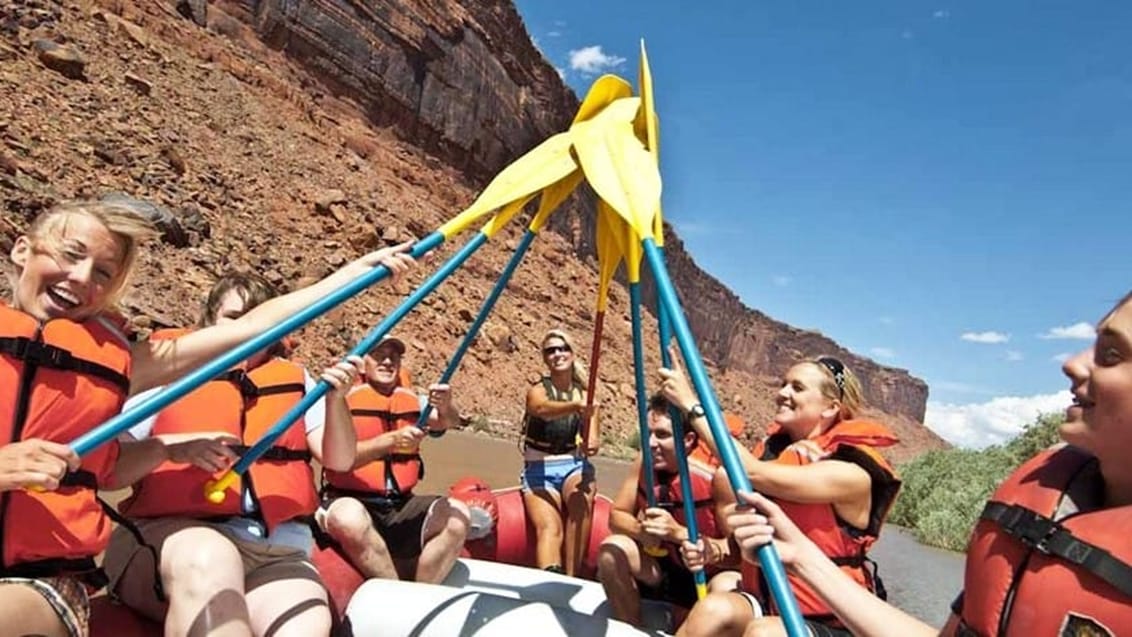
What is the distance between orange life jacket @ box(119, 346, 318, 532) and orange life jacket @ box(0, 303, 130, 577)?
1.08 ft

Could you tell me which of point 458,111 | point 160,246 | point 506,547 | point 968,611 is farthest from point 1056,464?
point 458,111

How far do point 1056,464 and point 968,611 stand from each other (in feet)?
1.05

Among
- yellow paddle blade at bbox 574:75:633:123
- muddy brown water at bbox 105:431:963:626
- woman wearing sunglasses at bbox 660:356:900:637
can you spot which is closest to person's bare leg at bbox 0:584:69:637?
woman wearing sunglasses at bbox 660:356:900:637

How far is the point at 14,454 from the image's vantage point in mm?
1825

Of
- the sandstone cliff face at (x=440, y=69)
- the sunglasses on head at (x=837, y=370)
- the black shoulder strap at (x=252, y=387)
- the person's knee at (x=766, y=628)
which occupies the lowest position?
the person's knee at (x=766, y=628)

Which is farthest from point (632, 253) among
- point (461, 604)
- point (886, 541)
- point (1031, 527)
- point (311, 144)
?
point (311, 144)

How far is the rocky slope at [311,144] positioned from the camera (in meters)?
17.1

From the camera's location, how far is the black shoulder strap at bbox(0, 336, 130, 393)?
2.02 metres

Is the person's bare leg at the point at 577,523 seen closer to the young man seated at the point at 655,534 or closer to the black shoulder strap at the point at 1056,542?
the young man seated at the point at 655,534

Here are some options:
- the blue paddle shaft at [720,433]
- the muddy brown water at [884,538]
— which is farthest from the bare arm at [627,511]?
the muddy brown water at [884,538]

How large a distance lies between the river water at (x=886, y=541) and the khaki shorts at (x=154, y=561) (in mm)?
4817

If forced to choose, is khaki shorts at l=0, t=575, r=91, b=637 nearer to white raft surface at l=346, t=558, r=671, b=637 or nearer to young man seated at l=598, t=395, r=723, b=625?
white raft surface at l=346, t=558, r=671, b=637

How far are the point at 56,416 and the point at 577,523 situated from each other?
119 inches

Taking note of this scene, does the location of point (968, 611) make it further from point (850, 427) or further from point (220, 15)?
point (220, 15)
